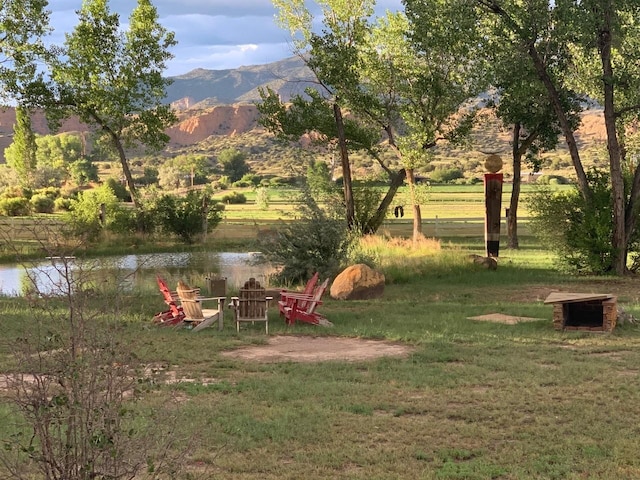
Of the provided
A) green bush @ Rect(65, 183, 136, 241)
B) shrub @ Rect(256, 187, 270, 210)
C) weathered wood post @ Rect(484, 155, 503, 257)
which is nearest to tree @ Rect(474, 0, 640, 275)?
weathered wood post @ Rect(484, 155, 503, 257)

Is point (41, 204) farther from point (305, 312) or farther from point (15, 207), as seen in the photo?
point (305, 312)

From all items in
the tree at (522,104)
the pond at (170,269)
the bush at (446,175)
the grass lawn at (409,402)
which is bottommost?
the grass lawn at (409,402)

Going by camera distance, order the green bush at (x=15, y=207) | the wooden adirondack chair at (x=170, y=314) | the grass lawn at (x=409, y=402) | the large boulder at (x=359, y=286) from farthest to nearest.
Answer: the green bush at (x=15, y=207) < the large boulder at (x=359, y=286) < the wooden adirondack chair at (x=170, y=314) < the grass lawn at (x=409, y=402)

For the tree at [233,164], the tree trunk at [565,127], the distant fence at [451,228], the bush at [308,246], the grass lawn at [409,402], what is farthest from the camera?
the tree at [233,164]

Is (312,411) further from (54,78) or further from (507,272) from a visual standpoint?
(54,78)

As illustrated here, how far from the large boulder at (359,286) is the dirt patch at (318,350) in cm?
467

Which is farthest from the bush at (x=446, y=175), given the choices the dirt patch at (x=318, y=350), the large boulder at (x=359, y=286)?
the dirt patch at (x=318, y=350)

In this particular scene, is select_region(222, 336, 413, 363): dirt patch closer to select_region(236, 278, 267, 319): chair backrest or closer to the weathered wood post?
select_region(236, 278, 267, 319): chair backrest

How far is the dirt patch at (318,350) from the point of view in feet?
31.6

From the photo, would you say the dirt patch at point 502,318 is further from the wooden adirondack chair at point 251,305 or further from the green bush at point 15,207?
the green bush at point 15,207

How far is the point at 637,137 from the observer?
1180 inches

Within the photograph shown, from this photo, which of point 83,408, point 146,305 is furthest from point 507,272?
point 83,408

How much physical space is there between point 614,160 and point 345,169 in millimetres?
11961

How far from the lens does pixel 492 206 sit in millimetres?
21641
